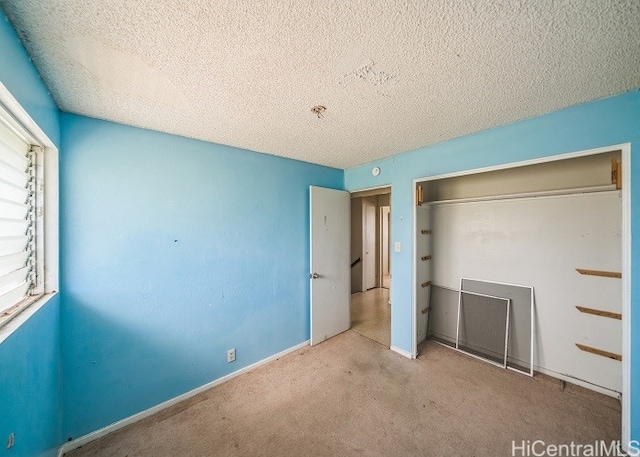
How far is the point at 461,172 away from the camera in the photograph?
2205 mm

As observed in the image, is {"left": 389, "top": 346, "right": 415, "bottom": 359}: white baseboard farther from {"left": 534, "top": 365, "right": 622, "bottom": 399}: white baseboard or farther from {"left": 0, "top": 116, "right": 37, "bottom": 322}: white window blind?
{"left": 0, "top": 116, "right": 37, "bottom": 322}: white window blind

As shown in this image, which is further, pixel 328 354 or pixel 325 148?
pixel 328 354

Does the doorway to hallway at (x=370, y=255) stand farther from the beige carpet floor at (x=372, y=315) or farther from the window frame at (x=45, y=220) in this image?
the window frame at (x=45, y=220)

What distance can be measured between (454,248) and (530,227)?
2.39ft

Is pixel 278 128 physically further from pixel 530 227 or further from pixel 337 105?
pixel 530 227

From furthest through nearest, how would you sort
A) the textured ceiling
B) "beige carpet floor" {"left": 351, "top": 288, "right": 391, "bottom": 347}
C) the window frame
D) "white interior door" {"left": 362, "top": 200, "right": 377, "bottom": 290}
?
"white interior door" {"left": 362, "top": 200, "right": 377, "bottom": 290}, "beige carpet floor" {"left": 351, "top": 288, "right": 391, "bottom": 347}, the window frame, the textured ceiling

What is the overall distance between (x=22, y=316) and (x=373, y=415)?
88.1 inches

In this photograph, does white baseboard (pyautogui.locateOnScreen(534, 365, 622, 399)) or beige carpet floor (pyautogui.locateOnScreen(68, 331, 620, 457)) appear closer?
beige carpet floor (pyautogui.locateOnScreen(68, 331, 620, 457))

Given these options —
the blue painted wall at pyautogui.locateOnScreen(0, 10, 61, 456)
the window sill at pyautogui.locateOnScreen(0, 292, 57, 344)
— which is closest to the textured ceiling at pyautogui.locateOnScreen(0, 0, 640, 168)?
the blue painted wall at pyautogui.locateOnScreen(0, 10, 61, 456)

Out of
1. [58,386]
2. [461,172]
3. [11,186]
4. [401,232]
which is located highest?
[461,172]

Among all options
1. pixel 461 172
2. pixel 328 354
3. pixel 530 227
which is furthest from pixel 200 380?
pixel 530 227

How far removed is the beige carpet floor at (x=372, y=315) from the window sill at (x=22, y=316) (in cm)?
302

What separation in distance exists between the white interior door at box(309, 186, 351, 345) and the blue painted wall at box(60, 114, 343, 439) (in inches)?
14.8

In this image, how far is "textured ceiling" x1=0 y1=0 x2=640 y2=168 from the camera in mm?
906
